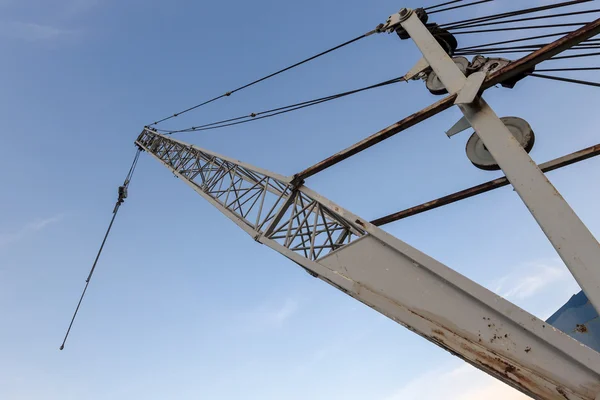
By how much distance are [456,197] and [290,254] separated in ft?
10.5

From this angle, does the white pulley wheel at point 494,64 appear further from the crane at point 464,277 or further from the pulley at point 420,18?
the pulley at point 420,18

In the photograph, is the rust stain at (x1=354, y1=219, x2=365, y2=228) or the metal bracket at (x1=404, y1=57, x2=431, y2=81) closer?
the metal bracket at (x1=404, y1=57, x2=431, y2=81)

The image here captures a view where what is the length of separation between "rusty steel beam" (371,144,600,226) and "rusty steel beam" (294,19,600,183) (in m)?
1.33

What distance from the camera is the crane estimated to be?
4094 mm

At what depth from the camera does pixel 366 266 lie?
20.4 feet

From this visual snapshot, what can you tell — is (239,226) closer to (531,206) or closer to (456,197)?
(456,197)

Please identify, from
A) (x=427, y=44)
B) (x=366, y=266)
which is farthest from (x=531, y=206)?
(x=427, y=44)

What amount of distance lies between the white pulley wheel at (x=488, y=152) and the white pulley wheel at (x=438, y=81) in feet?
3.30

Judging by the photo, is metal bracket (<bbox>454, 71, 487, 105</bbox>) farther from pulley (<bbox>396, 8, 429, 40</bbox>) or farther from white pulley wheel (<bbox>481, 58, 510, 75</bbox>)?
pulley (<bbox>396, 8, 429, 40</bbox>)

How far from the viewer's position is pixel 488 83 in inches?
197

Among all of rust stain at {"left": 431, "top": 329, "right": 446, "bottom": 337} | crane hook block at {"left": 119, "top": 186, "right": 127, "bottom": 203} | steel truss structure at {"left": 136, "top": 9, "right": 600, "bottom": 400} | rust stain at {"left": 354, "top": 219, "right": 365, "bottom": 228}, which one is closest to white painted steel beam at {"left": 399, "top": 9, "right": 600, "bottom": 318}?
steel truss structure at {"left": 136, "top": 9, "right": 600, "bottom": 400}

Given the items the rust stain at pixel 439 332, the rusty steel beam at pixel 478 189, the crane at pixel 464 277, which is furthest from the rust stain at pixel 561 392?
the rusty steel beam at pixel 478 189

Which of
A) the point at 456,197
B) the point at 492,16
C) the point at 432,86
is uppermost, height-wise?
the point at 492,16

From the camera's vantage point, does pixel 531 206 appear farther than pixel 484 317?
No
